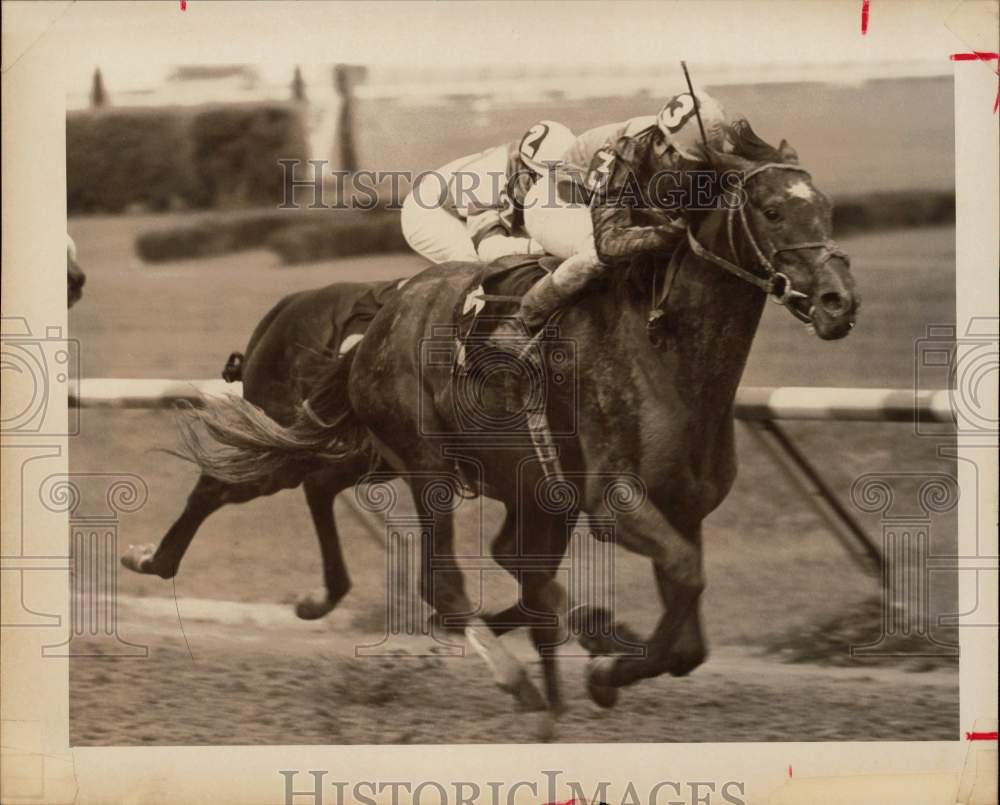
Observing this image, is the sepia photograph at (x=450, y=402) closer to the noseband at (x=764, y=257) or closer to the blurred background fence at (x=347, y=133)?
the blurred background fence at (x=347, y=133)

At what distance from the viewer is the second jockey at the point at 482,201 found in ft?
18.5

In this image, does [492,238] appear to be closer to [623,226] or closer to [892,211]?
[623,226]

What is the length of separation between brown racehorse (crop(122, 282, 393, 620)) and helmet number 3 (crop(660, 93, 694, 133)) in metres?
1.24

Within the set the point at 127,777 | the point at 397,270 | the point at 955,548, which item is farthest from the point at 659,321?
the point at 127,777

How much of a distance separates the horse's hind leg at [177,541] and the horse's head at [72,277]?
87cm

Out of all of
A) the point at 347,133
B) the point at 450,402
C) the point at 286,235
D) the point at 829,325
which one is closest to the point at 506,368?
the point at 450,402

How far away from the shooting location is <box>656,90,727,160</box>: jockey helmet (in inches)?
219

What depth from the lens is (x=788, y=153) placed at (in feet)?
18.3

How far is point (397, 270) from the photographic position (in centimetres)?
571

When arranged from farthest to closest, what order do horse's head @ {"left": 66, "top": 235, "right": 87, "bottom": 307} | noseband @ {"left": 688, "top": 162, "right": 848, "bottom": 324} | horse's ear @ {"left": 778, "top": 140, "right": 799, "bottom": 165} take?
horse's head @ {"left": 66, "top": 235, "right": 87, "bottom": 307}
horse's ear @ {"left": 778, "top": 140, "right": 799, "bottom": 165}
noseband @ {"left": 688, "top": 162, "right": 848, "bottom": 324}

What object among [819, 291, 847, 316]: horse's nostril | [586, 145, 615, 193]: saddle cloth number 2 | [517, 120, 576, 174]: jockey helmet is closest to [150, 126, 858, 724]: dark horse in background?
[819, 291, 847, 316]: horse's nostril

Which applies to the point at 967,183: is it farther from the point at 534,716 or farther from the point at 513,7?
the point at 534,716

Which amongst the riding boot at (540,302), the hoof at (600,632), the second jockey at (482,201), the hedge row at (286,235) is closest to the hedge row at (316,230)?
the hedge row at (286,235)

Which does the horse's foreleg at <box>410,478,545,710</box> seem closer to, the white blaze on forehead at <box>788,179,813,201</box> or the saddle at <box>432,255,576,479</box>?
the saddle at <box>432,255,576,479</box>
